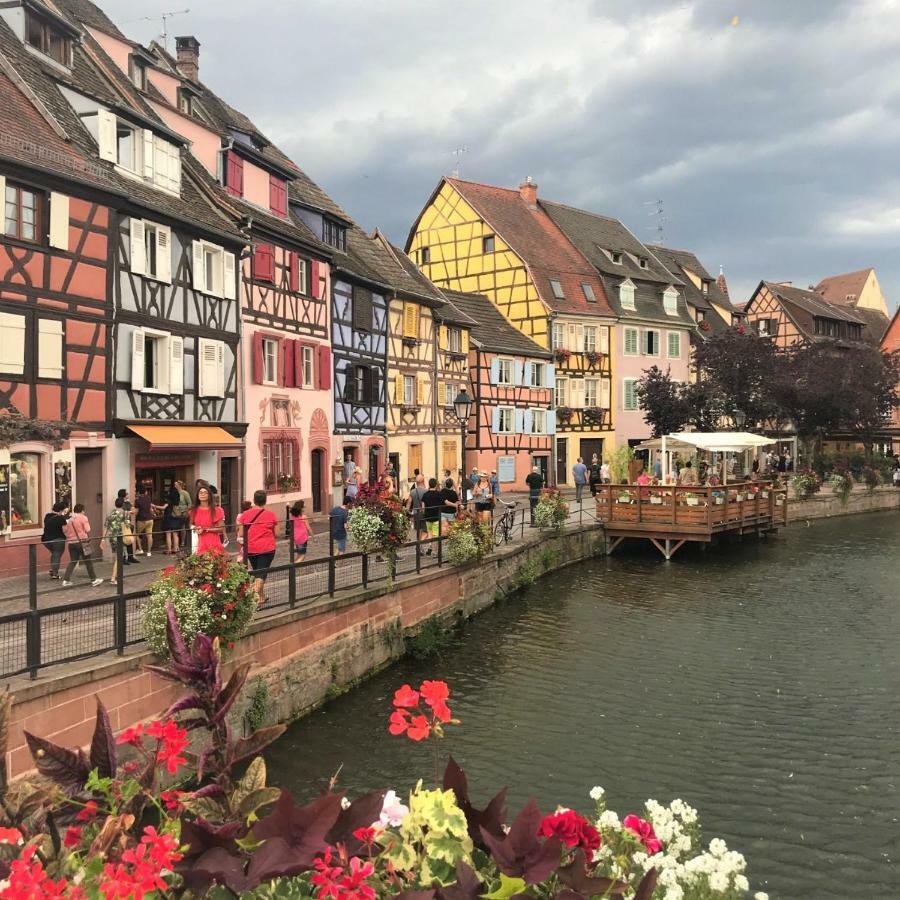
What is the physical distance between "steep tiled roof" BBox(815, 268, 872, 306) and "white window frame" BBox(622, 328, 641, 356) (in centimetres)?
3388

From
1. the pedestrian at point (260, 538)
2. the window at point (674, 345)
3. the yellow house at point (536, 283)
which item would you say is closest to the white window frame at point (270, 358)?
the pedestrian at point (260, 538)

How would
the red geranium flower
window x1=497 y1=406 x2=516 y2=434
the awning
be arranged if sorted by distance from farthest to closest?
1. window x1=497 y1=406 x2=516 y2=434
2. the awning
3. the red geranium flower

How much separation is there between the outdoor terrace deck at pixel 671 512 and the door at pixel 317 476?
834 centimetres

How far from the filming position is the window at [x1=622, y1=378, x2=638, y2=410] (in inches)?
1770

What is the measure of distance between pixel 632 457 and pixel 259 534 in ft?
103

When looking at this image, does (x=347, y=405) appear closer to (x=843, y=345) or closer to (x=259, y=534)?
(x=259, y=534)

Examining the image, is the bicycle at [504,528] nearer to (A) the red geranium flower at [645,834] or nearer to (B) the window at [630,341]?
(A) the red geranium flower at [645,834]

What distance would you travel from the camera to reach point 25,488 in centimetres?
1529

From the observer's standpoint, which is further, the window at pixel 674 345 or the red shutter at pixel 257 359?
the window at pixel 674 345

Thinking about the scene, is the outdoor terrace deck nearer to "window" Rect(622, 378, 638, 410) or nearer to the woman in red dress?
the woman in red dress

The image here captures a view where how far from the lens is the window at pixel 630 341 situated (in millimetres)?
45375

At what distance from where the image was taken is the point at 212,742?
2496 millimetres

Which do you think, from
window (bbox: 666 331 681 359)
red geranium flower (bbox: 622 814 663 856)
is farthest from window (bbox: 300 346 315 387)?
window (bbox: 666 331 681 359)

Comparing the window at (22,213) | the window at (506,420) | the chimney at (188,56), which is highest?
the chimney at (188,56)
